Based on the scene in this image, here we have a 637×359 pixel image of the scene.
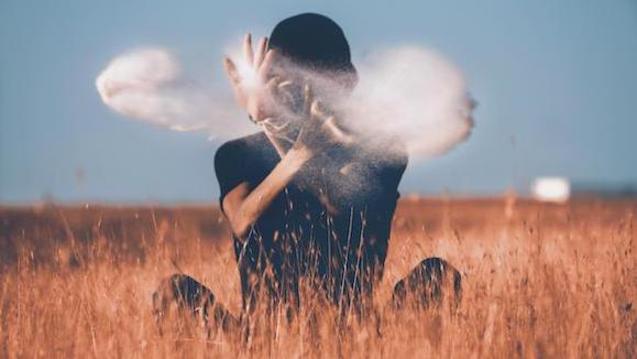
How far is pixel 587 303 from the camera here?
428 cm

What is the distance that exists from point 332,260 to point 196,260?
100 cm

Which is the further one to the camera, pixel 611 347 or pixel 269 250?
pixel 269 250

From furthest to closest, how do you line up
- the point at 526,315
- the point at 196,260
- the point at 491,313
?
1. the point at 196,260
2. the point at 526,315
3. the point at 491,313

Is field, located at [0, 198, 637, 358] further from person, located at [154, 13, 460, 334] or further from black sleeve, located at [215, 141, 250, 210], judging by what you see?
black sleeve, located at [215, 141, 250, 210]

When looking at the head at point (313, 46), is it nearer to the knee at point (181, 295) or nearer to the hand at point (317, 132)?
the hand at point (317, 132)

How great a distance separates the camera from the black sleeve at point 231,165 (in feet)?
14.3

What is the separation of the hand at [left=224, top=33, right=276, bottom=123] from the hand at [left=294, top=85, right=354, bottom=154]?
0.66ft

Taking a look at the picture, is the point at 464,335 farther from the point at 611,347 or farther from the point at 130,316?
the point at 130,316

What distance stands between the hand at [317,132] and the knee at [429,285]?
702 mm

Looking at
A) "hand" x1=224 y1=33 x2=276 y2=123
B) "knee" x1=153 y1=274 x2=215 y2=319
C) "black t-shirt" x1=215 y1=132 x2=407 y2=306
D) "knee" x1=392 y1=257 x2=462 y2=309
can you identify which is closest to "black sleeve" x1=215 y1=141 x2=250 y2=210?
"black t-shirt" x1=215 y1=132 x2=407 y2=306

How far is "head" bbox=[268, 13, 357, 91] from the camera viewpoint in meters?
4.25

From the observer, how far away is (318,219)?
4.48 m

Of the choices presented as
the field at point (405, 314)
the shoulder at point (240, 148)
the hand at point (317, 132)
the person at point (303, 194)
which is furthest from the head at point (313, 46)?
the field at point (405, 314)

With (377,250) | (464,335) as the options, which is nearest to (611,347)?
(464,335)
